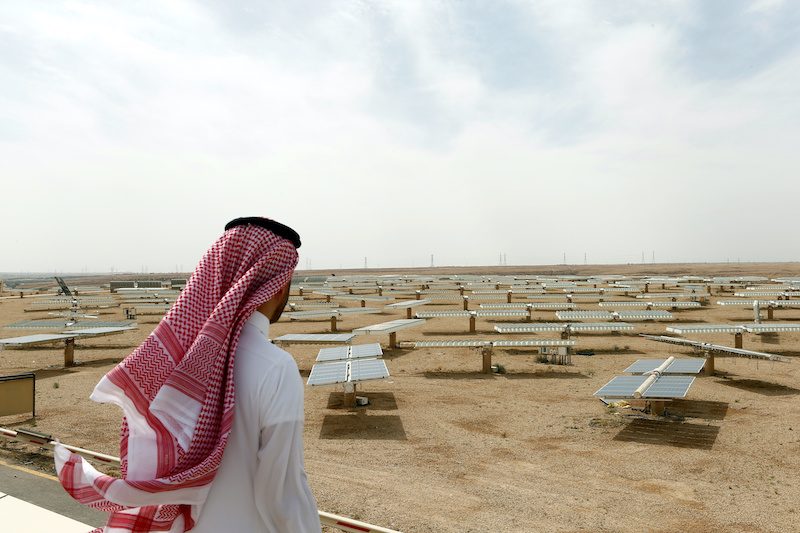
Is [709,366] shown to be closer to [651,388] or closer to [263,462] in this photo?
[651,388]

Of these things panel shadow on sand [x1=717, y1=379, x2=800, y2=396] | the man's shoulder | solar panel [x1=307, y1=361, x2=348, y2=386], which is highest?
the man's shoulder

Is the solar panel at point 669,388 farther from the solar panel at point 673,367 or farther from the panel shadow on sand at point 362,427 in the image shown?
the panel shadow on sand at point 362,427

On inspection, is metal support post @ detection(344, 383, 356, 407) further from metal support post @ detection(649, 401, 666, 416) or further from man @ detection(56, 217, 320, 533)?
man @ detection(56, 217, 320, 533)

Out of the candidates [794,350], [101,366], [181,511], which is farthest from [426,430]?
[794,350]

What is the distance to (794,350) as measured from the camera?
20.8 meters

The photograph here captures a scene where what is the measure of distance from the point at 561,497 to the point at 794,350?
18114 millimetres

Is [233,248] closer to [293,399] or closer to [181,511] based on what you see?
[293,399]

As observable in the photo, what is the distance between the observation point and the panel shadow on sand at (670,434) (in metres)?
10.3

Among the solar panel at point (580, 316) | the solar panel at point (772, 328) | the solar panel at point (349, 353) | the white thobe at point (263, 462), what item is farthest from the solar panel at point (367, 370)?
the solar panel at point (580, 316)

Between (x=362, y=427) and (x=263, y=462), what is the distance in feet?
32.3

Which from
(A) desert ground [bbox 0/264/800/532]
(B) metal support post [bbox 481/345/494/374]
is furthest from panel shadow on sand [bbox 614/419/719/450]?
(B) metal support post [bbox 481/345/494/374]

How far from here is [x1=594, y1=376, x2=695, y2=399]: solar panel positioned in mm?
11219

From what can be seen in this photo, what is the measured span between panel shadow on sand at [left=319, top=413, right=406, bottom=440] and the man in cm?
882

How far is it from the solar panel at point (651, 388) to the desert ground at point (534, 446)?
624mm
